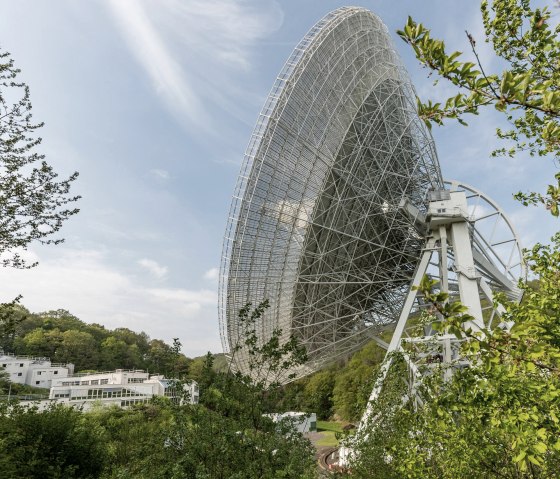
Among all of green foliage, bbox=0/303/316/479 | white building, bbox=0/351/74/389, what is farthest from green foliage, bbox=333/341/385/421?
white building, bbox=0/351/74/389

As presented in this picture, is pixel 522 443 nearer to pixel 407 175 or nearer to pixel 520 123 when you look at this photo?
pixel 520 123

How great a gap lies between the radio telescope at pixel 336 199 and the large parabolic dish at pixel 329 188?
2.1 inches

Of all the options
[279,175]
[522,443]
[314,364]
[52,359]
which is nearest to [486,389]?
[522,443]

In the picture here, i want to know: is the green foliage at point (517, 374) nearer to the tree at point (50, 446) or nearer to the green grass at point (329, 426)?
the tree at point (50, 446)

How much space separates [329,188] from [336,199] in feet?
1.94

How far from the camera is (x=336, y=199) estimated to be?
58.1ft

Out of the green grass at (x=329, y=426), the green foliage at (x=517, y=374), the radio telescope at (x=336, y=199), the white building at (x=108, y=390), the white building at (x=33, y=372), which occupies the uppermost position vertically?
the radio telescope at (x=336, y=199)

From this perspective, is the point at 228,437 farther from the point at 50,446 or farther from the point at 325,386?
the point at 325,386

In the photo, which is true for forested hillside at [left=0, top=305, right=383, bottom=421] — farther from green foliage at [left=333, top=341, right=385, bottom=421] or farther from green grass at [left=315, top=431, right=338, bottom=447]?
green grass at [left=315, top=431, right=338, bottom=447]

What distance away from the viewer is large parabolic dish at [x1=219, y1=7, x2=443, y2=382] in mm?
16812

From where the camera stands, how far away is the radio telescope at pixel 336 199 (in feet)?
55.3

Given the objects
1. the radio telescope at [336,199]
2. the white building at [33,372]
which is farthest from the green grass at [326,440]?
the white building at [33,372]

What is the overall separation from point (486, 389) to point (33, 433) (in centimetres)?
1680

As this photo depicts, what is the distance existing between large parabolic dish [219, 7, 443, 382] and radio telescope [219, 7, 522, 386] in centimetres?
5
